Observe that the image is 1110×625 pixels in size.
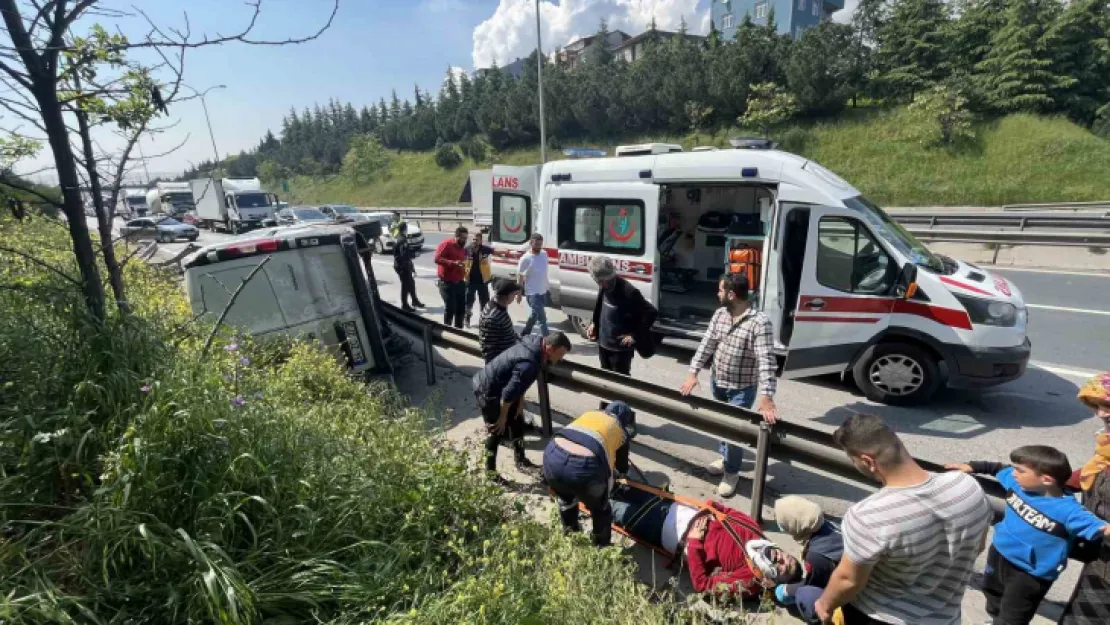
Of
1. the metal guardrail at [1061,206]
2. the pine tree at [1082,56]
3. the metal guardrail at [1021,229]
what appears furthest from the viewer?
the pine tree at [1082,56]

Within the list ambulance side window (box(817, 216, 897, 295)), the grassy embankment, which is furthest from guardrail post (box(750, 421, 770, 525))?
ambulance side window (box(817, 216, 897, 295))

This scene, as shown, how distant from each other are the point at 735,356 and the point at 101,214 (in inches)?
161

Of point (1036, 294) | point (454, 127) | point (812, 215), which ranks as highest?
point (454, 127)

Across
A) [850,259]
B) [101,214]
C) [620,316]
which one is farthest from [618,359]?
[101,214]

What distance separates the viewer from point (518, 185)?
8922 mm

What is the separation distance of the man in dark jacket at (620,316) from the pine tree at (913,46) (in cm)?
3543

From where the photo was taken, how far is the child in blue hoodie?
233 centimetres

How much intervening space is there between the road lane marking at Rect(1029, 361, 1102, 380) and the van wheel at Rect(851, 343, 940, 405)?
1931mm

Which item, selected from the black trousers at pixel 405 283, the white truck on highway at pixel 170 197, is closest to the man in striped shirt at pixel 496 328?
the black trousers at pixel 405 283

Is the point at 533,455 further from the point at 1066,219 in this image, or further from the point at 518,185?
the point at 1066,219

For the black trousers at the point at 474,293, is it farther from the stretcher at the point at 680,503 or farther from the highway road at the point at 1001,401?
the stretcher at the point at 680,503

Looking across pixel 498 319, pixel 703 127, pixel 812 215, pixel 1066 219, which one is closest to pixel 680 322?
pixel 812 215

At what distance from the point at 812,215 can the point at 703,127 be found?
37588 mm

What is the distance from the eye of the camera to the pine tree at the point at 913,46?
3183 centimetres
